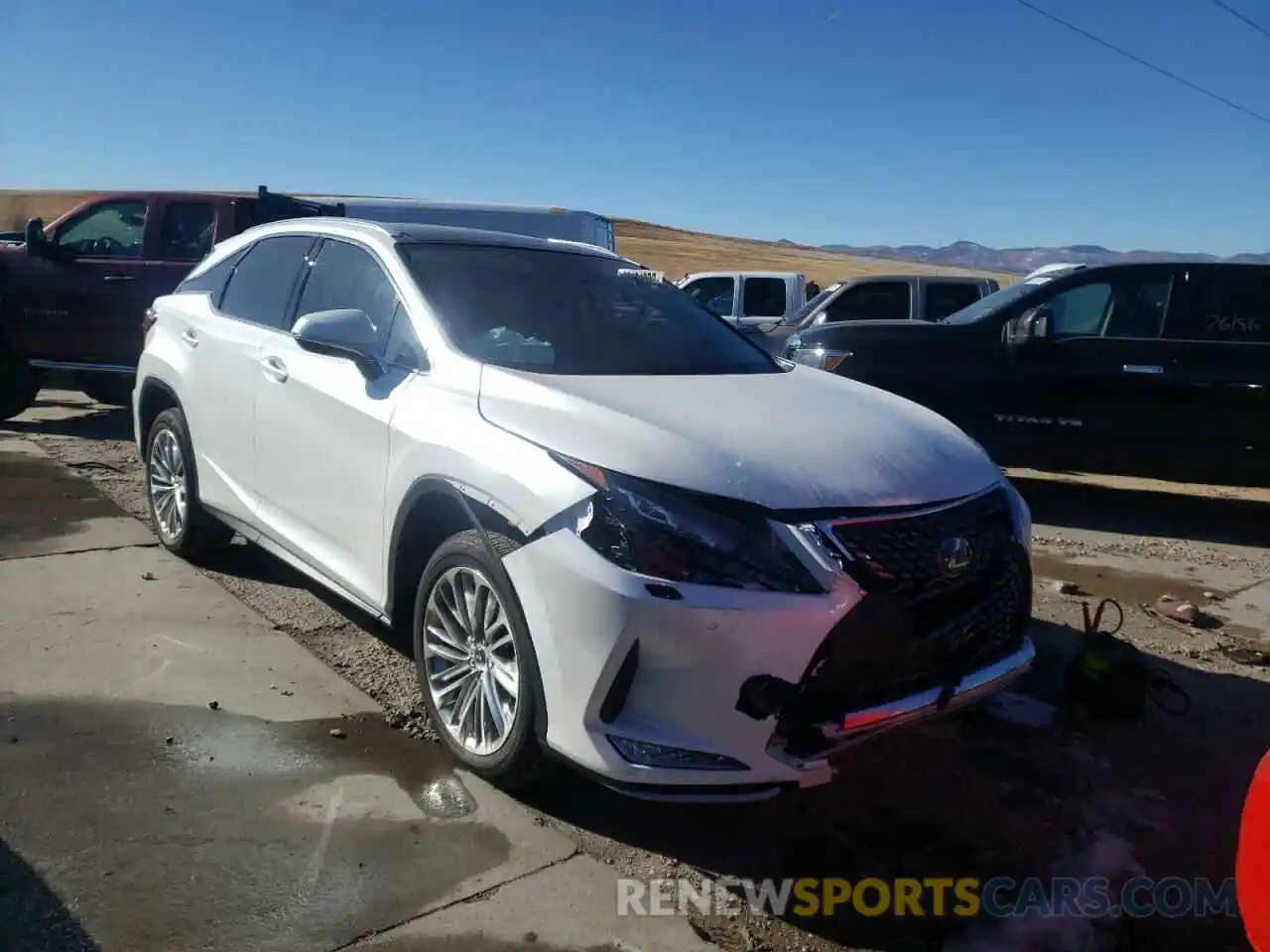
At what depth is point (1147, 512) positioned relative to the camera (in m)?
8.09

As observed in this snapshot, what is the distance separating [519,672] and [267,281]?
108 inches

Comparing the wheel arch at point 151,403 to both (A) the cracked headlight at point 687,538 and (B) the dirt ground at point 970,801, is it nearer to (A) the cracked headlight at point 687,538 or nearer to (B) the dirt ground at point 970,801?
(B) the dirt ground at point 970,801

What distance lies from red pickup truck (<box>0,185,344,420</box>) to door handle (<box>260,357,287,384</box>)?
18.0ft

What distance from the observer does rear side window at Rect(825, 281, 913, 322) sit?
487 inches

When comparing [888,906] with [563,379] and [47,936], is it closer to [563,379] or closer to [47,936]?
[563,379]

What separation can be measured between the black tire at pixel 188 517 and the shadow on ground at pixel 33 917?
102 inches

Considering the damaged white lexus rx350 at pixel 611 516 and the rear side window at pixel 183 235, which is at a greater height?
the rear side window at pixel 183 235

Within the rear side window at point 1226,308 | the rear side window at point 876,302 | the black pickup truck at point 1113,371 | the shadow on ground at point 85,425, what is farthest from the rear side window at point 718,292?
the rear side window at point 1226,308

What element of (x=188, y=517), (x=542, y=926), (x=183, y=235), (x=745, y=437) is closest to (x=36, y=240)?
(x=183, y=235)

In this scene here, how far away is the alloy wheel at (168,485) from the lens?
209 inches

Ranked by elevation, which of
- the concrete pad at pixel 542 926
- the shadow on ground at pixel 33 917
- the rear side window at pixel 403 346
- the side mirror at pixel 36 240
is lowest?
the concrete pad at pixel 542 926

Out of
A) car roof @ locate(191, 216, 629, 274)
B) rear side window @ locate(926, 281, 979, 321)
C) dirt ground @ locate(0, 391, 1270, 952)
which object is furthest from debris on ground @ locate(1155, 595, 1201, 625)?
rear side window @ locate(926, 281, 979, 321)

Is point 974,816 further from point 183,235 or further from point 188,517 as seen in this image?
point 183,235

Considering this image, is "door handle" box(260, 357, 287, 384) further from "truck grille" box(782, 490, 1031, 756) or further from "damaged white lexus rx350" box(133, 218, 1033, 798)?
"truck grille" box(782, 490, 1031, 756)
